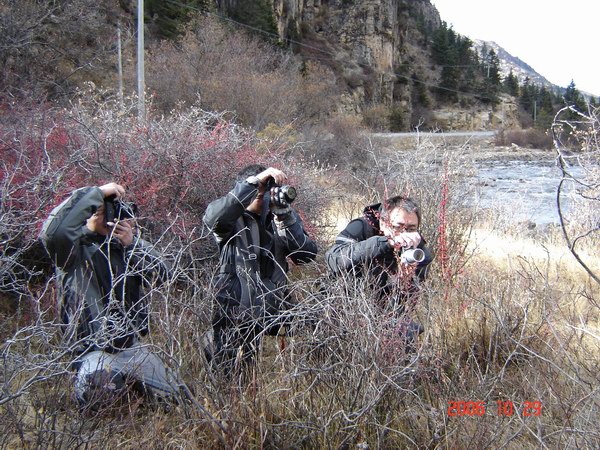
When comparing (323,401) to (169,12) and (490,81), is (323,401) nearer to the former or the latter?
(169,12)

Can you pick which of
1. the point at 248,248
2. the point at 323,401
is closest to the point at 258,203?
the point at 248,248

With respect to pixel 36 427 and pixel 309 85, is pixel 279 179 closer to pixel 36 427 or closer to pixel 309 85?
pixel 36 427

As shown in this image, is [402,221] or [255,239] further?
[255,239]

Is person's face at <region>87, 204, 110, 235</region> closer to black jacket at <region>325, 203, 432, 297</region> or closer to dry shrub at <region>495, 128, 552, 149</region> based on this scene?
black jacket at <region>325, 203, 432, 297</region>

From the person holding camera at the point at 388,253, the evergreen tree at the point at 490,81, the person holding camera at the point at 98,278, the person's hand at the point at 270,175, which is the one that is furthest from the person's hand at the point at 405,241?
the evergreen tree at the point at 490,81

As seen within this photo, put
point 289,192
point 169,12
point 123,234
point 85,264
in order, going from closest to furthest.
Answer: point 85,264 < point 123,234 < point 289,192 < point 169,12

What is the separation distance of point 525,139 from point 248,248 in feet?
131

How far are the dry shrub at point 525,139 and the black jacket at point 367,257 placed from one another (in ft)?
126

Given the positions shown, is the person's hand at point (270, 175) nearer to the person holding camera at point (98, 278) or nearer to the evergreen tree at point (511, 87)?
the person holding camera at point (98, 278)

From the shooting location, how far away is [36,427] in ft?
6.18

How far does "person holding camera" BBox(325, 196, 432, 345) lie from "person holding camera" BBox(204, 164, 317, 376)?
0.94 feet

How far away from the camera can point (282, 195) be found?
9.50 ft
